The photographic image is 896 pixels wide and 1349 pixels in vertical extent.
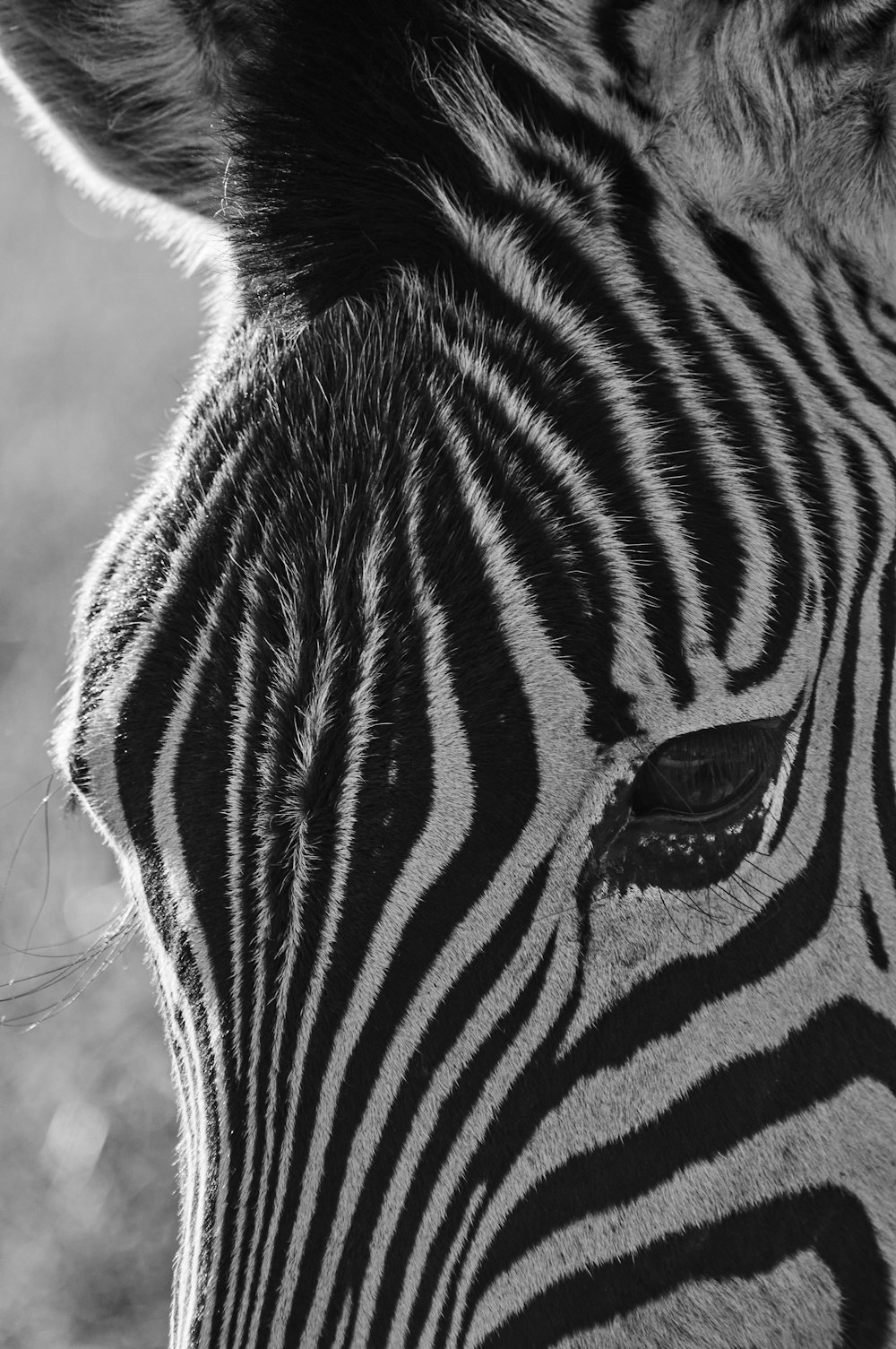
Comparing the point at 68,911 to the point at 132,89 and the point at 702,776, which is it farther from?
the point at 702,776

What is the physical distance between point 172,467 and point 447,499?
1.75 ft

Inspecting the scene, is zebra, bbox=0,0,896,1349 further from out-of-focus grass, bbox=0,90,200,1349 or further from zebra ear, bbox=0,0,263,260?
out-of-focus grass, bbox=0,90,200,1349

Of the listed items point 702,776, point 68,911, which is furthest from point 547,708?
point 68,911

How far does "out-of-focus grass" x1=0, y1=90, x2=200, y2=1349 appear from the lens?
14.2ft

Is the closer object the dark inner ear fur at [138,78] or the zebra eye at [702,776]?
the zebra eye at [702,776]

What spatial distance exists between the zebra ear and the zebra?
17.2 inches

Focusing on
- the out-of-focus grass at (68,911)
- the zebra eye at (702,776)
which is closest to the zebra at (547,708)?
the zebra eye at (702,776)

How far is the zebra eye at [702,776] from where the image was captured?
1587 millimetres

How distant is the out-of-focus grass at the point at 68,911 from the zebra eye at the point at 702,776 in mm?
1025

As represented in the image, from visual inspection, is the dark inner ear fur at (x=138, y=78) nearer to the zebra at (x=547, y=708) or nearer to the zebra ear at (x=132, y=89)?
the zebra ear at (x=132, y=89)

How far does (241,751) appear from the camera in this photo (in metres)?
1.65

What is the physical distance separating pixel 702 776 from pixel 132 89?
1595mm

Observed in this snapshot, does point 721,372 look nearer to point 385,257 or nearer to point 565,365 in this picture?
point 565,365

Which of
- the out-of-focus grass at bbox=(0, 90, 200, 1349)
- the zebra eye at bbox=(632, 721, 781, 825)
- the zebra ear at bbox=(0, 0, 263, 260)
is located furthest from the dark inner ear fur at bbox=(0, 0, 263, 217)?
the zebra eye at bbox=(632, 721, 781, 825)
